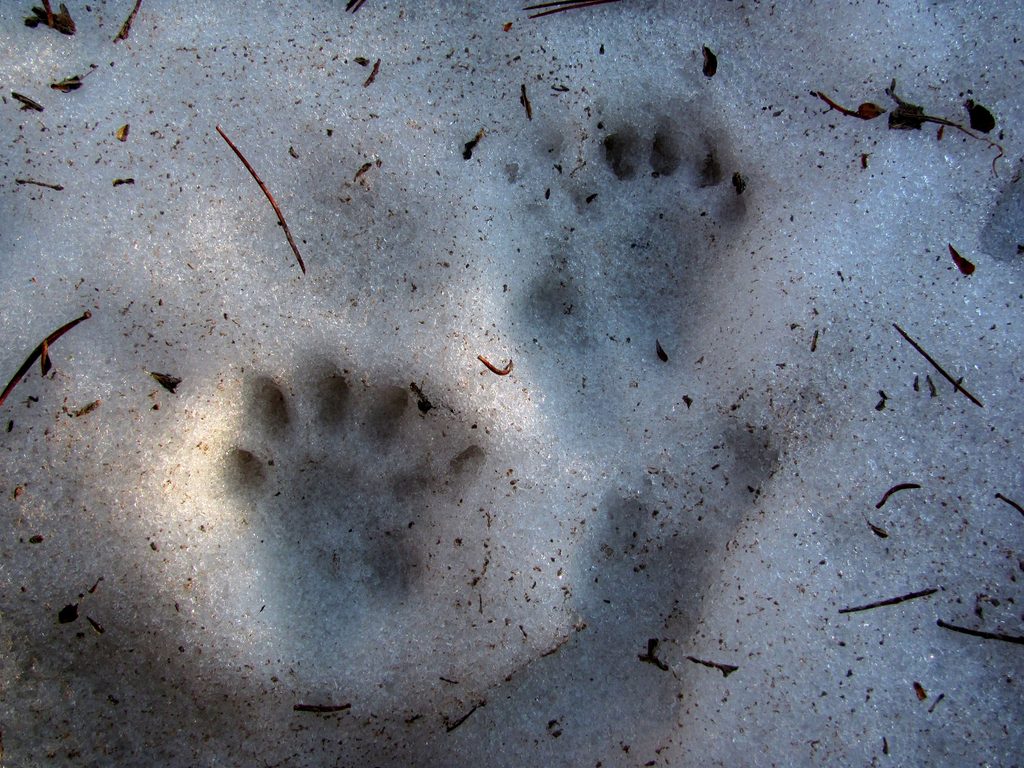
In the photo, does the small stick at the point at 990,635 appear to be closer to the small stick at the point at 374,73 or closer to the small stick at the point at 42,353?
the small stick at the point at 374,73

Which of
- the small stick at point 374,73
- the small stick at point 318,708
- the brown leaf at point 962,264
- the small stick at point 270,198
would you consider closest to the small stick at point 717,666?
the small stick at point 318,708

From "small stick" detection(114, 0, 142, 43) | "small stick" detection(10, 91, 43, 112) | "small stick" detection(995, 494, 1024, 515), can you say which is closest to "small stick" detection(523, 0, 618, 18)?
"small stick" detection(114, 0, 142, 43)

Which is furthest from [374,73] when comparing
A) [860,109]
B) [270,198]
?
[860,109]

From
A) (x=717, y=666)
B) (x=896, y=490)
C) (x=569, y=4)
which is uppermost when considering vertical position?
(x=569, y=4)

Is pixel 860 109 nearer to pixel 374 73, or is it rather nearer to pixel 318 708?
pixel 374 73

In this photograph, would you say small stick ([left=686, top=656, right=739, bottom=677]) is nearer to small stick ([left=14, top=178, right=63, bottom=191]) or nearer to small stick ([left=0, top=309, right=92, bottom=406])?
small stick ([left=0, top=309, right=92, bottom=406])

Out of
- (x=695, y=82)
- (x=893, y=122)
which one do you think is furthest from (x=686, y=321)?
(x=893, y=122)

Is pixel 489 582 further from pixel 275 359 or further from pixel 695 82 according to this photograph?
pixel 695 82
